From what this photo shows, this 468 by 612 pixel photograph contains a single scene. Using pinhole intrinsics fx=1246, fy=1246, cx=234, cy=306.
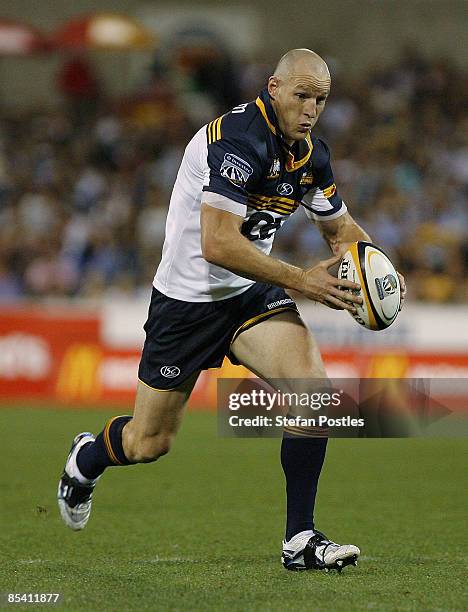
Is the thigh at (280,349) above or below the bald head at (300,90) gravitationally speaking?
below

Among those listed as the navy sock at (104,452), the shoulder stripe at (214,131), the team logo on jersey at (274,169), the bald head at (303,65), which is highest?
the bald head at (303,65)

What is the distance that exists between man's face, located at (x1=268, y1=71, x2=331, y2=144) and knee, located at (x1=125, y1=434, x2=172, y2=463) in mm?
1599

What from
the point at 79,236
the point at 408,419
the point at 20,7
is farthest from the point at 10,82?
the point at 408,419

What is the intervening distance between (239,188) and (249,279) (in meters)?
0.42

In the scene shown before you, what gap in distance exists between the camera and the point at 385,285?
5.74m

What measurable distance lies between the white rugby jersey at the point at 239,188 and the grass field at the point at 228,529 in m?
1.37

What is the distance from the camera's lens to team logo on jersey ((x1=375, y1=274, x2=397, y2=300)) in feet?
18.8

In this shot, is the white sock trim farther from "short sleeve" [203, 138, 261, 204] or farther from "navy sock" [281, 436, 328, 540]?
"short sleeve" [203, 138, 261, 204]

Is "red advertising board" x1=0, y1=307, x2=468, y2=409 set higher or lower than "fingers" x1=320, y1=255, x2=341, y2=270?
higher

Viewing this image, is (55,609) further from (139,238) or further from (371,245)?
(139,238)

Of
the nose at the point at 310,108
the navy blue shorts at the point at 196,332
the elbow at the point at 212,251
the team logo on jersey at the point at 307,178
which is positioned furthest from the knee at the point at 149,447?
the nose at the point at 310,108

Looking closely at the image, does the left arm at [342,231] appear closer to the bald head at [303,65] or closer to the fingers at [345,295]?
the fingers at [345,295]

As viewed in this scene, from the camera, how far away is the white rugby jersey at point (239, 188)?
5660mm

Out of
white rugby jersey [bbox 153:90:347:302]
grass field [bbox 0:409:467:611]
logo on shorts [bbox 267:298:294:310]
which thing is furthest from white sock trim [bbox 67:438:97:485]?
logo on shorts [bbox 267:298:294:310]
